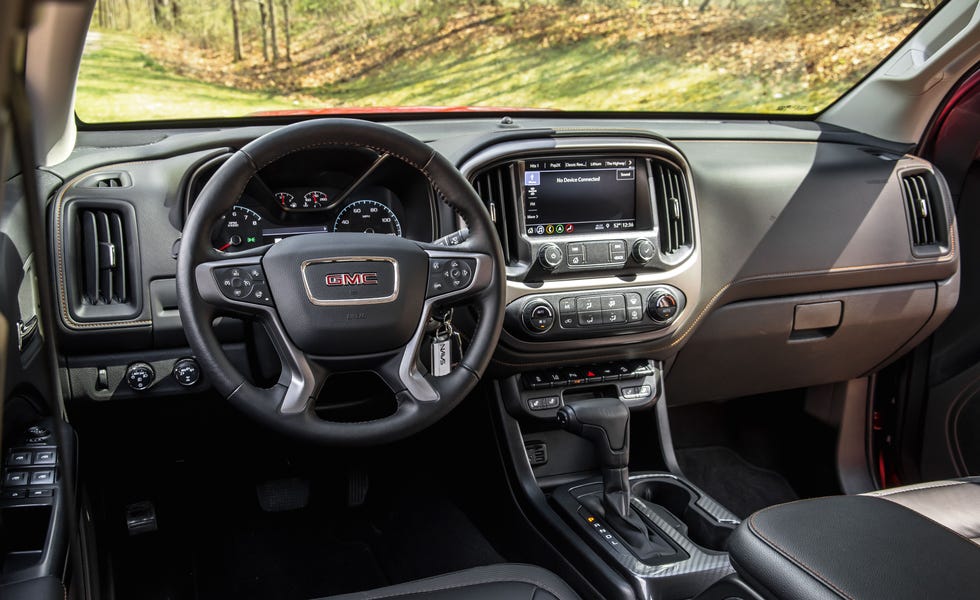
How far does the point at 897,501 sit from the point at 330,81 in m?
4.26

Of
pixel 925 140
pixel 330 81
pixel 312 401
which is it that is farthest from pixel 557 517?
pixel 330 81

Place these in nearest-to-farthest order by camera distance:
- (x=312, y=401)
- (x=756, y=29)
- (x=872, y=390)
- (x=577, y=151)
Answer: (x=312, y=401)
(x=577, y=151)
(x=872, y=390)
(x=756, y=29)

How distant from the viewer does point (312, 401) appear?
1.66 metres

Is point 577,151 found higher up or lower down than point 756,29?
lower down

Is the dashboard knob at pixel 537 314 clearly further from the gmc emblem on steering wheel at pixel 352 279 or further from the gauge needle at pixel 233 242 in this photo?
the gauge needle at pixel 233 242

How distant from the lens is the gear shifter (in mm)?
2045

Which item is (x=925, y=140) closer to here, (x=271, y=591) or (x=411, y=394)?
(x=411, y=394)

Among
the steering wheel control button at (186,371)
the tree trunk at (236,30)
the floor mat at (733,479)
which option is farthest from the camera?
the tree trunk at (236,30)

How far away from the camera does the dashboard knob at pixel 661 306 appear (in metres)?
2.25

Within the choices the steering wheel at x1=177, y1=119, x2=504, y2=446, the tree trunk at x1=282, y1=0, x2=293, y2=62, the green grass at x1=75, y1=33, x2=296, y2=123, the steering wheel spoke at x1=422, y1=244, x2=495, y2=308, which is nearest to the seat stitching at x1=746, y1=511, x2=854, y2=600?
the steering wheel at x1=177, y1=119, x2=504, y2=446

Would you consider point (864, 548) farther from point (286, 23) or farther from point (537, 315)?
point (286, 23)

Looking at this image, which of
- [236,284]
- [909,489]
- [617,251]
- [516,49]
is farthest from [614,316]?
[516,49]

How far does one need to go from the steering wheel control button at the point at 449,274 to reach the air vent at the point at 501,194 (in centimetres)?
37

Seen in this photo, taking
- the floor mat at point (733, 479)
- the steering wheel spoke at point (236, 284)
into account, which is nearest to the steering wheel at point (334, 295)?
the steering wheel spoke at point (236, 284)
